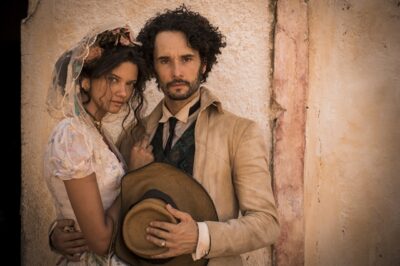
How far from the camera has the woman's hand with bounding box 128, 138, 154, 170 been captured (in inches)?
106

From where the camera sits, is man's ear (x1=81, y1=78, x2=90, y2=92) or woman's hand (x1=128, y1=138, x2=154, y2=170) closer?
man's ear (x1=81, y1=78, x2=90, y2=92)

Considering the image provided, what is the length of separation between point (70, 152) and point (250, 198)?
→ 108 cm

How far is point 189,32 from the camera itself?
2879mm

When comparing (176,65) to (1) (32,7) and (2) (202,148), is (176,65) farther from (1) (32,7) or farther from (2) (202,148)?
(1) (32,7)

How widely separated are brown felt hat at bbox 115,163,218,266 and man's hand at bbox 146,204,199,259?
1.1 inches

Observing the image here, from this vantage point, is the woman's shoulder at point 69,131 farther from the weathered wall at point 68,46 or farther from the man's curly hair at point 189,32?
the weathered wall at point 68,46

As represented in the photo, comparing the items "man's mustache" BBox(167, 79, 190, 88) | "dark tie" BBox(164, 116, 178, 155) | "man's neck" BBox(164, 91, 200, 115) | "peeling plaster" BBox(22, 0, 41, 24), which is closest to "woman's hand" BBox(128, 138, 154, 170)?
"dark tie" BBox(164, 116, 178, 155)

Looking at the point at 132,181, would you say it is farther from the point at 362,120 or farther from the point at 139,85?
the point at 362,120

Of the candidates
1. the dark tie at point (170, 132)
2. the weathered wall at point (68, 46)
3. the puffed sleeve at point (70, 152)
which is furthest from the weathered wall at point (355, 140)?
the puffed sleeve at point (70, 152)

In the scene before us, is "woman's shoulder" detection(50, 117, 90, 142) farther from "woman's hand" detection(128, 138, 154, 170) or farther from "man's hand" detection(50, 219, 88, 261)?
"man's hand" detection(50, 219, 88, 261)

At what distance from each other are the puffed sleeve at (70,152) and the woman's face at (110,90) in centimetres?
26
